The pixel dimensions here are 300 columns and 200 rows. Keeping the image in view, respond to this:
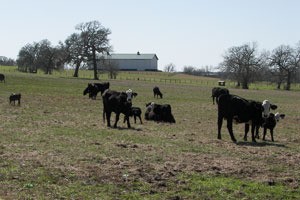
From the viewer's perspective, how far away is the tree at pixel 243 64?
10381 centimetres

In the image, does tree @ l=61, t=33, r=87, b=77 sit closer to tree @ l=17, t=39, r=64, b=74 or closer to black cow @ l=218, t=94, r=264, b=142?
tree @ l=17, t=39, r=64, b=74

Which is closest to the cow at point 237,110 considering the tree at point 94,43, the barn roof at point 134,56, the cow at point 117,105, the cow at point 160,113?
the cow at point 117,105

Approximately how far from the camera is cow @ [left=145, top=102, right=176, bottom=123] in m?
23.8

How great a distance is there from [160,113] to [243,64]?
3301 inches

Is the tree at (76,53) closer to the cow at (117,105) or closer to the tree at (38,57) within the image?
the tree at (38,57)

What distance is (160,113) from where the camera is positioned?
79.0 ft

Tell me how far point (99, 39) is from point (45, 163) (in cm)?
8127

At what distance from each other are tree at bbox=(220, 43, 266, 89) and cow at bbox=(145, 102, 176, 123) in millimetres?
80224

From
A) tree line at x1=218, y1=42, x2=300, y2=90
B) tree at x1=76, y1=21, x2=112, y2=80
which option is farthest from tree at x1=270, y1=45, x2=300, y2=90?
tree at x1=76, y1=21, x2=112, y2=80

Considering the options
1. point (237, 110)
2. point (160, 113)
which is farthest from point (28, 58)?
point (237, 110)

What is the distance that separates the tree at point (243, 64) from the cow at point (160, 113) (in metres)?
80.2

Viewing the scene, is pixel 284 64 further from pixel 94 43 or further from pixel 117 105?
pixel 117 105

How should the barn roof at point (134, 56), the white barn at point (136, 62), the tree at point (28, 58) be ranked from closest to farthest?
the tree at point (28, 58)
the white barn at point (136, 62)
the barn roof at point (134, 56)

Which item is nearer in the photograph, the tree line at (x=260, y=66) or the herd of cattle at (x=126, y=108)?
the herd of cattle at (x=126, y=108)
